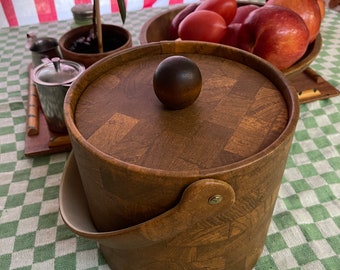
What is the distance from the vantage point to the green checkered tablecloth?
0.55 meters

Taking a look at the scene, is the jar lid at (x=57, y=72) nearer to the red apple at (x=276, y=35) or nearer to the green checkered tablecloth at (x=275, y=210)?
the green checkered tablecloth at (x=275, y=210)

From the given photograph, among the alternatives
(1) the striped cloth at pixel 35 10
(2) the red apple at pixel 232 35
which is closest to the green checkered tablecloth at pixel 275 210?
(2) the red apple at pixel 232 35

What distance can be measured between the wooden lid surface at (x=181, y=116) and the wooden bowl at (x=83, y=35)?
174mm

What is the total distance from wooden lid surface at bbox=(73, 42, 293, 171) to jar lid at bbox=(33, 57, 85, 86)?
0.18m

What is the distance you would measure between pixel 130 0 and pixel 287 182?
1229mm

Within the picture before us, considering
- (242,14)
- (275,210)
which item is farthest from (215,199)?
(242,14)

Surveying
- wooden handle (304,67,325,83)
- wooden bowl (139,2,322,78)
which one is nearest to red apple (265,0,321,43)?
wooden bowl (139,2,322,78)

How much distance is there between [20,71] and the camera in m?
1.03

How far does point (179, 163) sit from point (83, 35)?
571 millimetres

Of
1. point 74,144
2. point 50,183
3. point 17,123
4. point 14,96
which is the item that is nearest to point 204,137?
point 74,144

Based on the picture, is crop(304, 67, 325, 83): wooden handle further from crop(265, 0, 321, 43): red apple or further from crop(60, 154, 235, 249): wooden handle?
crop(60, 154, 235, 249): wooden handle

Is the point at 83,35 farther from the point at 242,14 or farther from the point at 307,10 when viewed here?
the point at 307,10

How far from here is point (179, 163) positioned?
14.7 inches

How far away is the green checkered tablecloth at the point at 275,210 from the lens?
21.8 inches
